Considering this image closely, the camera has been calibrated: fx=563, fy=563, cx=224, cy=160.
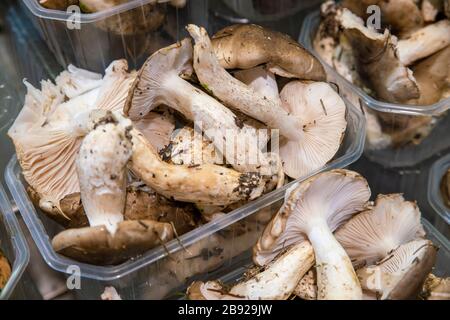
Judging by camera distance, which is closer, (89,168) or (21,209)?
(89,168)

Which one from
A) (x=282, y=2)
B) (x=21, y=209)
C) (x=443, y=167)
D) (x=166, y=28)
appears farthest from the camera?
(x=282, y=2)

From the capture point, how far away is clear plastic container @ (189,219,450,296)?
1.50 metres

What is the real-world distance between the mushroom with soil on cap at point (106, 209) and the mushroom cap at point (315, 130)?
1.41 ft

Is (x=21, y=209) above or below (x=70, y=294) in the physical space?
above

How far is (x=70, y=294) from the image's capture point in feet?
5.14

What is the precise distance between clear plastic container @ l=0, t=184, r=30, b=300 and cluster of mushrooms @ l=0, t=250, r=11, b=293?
1cm

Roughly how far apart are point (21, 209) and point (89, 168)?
1.10ft

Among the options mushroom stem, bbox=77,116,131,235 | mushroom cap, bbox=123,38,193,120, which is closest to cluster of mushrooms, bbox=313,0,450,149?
mushroom cap, bbox=123,38,193,120

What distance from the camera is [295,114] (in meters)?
1.54

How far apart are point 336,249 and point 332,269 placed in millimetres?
52

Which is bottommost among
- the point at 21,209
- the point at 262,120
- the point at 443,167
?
the point at 443,167

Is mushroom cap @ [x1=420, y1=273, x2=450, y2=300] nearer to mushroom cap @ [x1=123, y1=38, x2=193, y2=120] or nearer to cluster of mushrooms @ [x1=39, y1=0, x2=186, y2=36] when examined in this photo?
mushroom cap @ [x1=123, y1=38, x2=193, y2=120]
